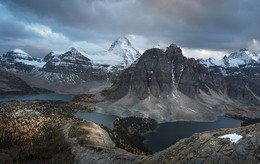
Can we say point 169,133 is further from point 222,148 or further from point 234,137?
point 222,148

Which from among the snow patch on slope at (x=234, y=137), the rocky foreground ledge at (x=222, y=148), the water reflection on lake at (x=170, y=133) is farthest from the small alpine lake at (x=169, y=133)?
the snow patch on slope at (x=234, y=137)

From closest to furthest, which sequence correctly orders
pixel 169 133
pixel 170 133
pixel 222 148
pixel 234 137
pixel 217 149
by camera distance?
pixel 222 148, pixel 217 149, pixel 234 137, pixel 170 133, pixel 169 133

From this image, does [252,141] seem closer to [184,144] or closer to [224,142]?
[224,142]

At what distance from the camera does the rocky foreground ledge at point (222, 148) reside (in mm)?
15781

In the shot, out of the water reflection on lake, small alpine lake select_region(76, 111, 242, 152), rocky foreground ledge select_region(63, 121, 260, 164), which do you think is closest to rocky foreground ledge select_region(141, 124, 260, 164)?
rocky foreground ledge select_region(63, 121, 260, 164)

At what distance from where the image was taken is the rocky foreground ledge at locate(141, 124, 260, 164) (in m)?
15.8

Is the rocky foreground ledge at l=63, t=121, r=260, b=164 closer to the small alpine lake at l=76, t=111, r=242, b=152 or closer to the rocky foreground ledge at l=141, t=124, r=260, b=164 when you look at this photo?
the rocky foreground ledge at l=141, t=124, r=260, b=164

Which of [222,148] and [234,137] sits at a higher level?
[234,137]

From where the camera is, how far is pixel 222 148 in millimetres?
17906

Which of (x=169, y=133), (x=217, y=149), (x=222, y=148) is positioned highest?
(x=222, y=148)

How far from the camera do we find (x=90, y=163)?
110 ft

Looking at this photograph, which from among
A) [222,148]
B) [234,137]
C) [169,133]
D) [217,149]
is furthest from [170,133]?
[222,148]

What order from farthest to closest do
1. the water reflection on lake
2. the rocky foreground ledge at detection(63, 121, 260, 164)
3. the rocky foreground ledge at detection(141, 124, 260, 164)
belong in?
the water reflection on lake < the rocky foreground ledge at detection(63, 121, 260, 164) < the rocky foreground ledge at detection(141, 124, 260, 164)

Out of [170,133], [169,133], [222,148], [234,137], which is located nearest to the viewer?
[222,148]
